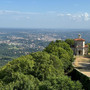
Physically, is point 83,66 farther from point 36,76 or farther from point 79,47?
point 79,47

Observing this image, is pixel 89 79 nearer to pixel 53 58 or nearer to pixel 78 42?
pixel 53 58

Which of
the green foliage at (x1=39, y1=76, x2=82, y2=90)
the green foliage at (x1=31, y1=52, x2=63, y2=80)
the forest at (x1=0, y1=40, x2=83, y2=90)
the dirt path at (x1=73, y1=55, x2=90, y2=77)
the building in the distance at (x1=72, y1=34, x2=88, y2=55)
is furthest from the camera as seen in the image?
the building in the distance at (x1=72, y1=34, x2=88, y2=55)

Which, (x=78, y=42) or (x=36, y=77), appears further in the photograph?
(x=78, y=42)

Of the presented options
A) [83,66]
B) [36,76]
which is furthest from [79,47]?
[36,76]

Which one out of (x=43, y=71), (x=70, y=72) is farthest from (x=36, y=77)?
(x=70, y=72)

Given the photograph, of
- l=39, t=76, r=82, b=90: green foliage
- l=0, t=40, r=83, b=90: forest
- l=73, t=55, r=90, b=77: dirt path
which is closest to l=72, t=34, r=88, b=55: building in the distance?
l=73, t=55, r=90, b=77: dirt path

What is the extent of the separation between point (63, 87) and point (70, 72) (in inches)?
678

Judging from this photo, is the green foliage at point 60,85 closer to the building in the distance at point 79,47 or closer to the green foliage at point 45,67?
the green foliage at point 45,67

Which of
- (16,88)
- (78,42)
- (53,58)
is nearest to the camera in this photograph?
(16,88)

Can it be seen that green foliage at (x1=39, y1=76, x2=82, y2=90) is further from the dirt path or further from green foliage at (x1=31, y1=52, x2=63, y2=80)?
the dirt path

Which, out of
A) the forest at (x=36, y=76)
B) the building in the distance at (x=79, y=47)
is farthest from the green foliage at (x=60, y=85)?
the building in the distance at (x=79, y=47)

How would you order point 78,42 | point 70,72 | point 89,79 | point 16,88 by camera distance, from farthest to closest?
point 78,42 → point 70,72 → point 89,79 → point 16,88

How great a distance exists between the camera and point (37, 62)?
31.2 metres

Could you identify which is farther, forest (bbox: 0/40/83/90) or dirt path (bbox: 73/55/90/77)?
dirt path (bbox: 73/55/90/77)
